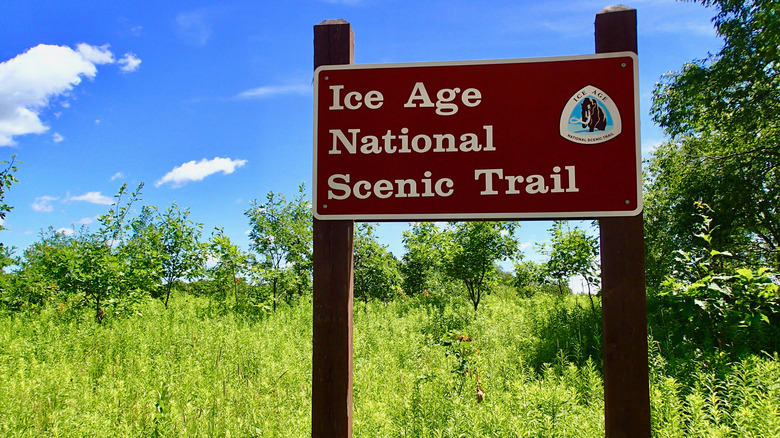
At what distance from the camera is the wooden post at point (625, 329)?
218 cm

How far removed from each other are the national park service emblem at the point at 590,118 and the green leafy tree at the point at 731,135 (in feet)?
31.3

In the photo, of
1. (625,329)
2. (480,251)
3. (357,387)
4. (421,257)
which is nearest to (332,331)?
(625,329)

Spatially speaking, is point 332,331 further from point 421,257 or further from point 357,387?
point 421,257

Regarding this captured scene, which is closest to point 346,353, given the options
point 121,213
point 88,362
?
point 88,362

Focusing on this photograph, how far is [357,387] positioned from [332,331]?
2.29m

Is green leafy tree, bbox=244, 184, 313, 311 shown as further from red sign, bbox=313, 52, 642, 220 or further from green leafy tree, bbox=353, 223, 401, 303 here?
red sign, bbox=313, 52, 642, 220

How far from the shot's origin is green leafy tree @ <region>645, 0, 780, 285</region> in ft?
34.3

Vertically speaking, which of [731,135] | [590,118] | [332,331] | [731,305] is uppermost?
[731,135]

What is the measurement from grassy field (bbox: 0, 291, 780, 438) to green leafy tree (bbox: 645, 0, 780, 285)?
21.5 ft

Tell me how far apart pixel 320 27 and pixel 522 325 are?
7357 mm

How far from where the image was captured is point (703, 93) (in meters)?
11.5

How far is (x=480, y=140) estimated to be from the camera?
2301mm

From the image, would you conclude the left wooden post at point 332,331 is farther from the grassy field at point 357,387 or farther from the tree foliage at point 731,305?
the tree foliage at point 731,305

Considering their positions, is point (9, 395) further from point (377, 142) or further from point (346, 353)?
point (377, 142)
